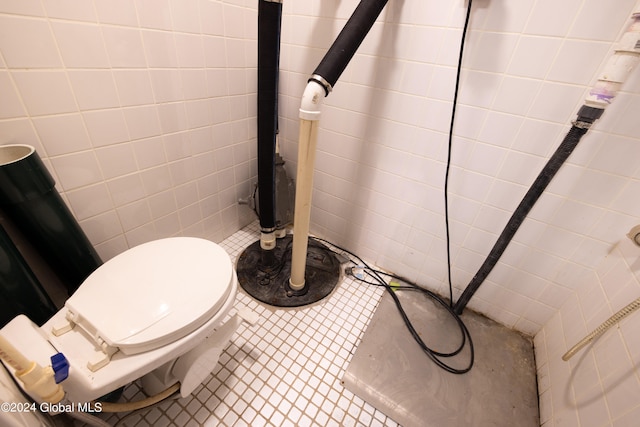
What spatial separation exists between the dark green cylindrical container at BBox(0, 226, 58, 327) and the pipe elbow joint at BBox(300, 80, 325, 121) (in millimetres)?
854

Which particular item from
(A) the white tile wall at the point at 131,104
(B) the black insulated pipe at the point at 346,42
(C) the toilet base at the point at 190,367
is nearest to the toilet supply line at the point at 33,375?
(C) the toilet base at the point at 190,367

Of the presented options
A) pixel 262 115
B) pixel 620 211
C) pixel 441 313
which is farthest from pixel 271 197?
pixel 620 211

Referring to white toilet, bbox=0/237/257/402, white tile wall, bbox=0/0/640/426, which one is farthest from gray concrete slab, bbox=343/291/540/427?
white toilet, bbox=0/237/257/402

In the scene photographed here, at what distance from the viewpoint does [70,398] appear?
0.56 meters

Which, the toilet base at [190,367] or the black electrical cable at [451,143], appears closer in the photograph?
the toilet base at [190,367]

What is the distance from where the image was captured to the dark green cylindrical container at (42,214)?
0.66 meters

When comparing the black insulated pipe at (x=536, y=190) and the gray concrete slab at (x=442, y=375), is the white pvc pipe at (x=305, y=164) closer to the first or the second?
the gray concrete slab at (x=442, y=375)

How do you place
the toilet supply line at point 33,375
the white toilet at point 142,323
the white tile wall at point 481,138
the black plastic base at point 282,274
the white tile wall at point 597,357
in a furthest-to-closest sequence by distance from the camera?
the black plastic base at point 282,274 → the white tile wall at point 481,138 → the white tile wall at point 597,357 → the white toilet at point 142,323 → the toilet supply line at point 33,375

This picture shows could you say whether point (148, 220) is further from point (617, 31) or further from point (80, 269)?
point (617, 31)

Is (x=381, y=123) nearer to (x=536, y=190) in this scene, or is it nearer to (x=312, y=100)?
(x=312, y=100)

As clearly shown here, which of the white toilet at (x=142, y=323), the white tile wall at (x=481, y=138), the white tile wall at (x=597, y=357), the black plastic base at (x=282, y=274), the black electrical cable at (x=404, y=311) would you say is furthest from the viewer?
the black plastic base at (x=282, y=274)

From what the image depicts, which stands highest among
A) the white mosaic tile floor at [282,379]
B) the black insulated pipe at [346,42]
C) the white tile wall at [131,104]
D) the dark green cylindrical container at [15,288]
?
the black insulated pipe at [346,42]

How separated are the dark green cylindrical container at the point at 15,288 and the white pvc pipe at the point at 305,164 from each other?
796 millimetres

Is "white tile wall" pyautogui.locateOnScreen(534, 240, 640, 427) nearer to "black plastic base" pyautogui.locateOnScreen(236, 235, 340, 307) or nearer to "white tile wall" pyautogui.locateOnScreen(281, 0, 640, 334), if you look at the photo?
"white tile wall" pyautogui.locateOnScreen(281, 0, 640, 334)
